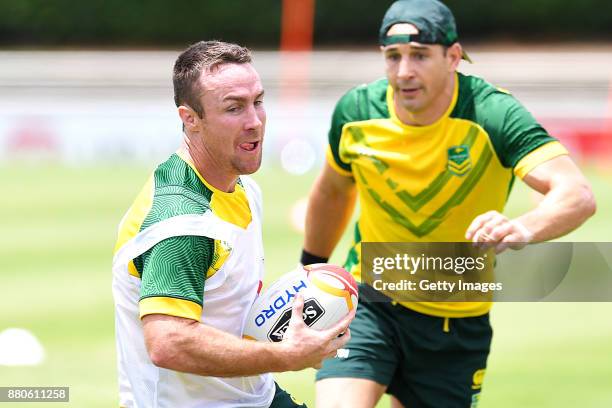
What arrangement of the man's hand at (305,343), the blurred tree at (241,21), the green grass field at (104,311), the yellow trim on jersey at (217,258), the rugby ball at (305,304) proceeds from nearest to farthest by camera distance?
1. the man's hand at (305,343)
2. the yellow trim on jersey at (217,258)
3. the rugby ball at (305,304)
4. the green grass field at (104,311)
5. the blurred tree at (241,21)

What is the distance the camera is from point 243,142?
5020mm

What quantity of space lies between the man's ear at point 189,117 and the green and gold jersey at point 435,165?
1902mm

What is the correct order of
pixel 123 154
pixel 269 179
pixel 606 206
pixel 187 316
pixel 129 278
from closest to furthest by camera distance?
pixel 187 316
pixel 129 278
pixel 606 206
pixel 269 179
pixel 123 154

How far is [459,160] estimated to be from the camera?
6.58m

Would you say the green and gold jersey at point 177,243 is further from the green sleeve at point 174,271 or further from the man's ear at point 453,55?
the man's ear at point 453,55

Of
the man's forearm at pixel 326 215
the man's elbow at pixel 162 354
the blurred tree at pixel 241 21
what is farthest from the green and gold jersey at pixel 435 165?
the blurred tree at pixel 241 21

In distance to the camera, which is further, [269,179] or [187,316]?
[269,179]

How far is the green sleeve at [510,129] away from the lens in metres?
6.27

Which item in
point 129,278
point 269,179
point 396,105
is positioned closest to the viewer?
point 129,278

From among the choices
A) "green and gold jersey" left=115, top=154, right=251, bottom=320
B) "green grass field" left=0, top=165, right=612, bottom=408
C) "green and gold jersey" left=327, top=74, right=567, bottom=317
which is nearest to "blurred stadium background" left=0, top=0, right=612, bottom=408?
"green grass field" left=0, top=165, right=612, bottom=408

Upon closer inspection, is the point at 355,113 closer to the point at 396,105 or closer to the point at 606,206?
the point at 396,105

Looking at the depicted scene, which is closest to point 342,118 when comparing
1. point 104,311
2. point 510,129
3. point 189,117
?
point 510,129

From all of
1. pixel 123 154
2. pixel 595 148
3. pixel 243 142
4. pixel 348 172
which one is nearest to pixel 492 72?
pixel 595 148

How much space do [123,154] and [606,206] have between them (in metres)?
7.97
